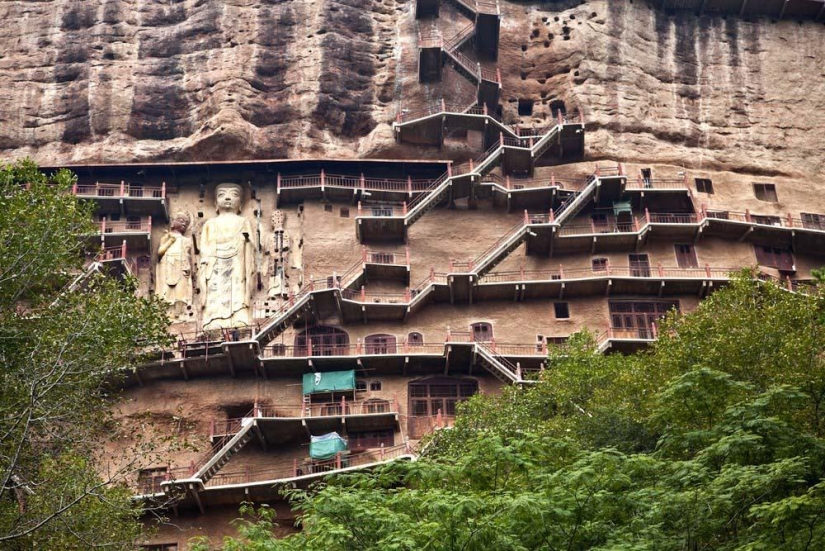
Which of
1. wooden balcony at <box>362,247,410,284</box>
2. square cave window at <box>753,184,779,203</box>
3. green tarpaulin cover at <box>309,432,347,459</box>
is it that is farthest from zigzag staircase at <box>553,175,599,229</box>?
green tarpaulin cover at <box>309,432,347,459</box>

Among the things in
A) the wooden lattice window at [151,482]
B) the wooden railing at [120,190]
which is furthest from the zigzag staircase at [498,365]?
the wooden railing at [120,190]

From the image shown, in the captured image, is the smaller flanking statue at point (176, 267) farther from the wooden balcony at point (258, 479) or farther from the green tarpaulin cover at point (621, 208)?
the green tarpaulin cover at point (621, 208)

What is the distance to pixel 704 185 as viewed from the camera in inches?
2142

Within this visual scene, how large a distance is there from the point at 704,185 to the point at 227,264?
844 inches

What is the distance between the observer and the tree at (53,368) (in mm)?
25828

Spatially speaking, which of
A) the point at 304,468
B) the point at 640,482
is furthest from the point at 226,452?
the point at 640,482

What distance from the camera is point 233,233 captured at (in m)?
51.0

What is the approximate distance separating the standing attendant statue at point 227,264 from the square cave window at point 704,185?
19.9 meters

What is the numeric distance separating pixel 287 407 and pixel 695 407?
1966 centimetres

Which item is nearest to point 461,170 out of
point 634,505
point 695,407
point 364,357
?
point 364,357

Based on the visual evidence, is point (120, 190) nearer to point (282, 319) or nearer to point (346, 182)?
point (346, 182)

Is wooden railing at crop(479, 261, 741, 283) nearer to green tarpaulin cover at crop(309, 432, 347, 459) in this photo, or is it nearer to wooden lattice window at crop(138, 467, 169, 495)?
green tarpaulin cover at crop(309, 432, 347, 459)

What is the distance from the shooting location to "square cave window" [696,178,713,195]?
2133 inches

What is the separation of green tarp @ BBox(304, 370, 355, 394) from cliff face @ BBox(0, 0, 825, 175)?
476 inches
